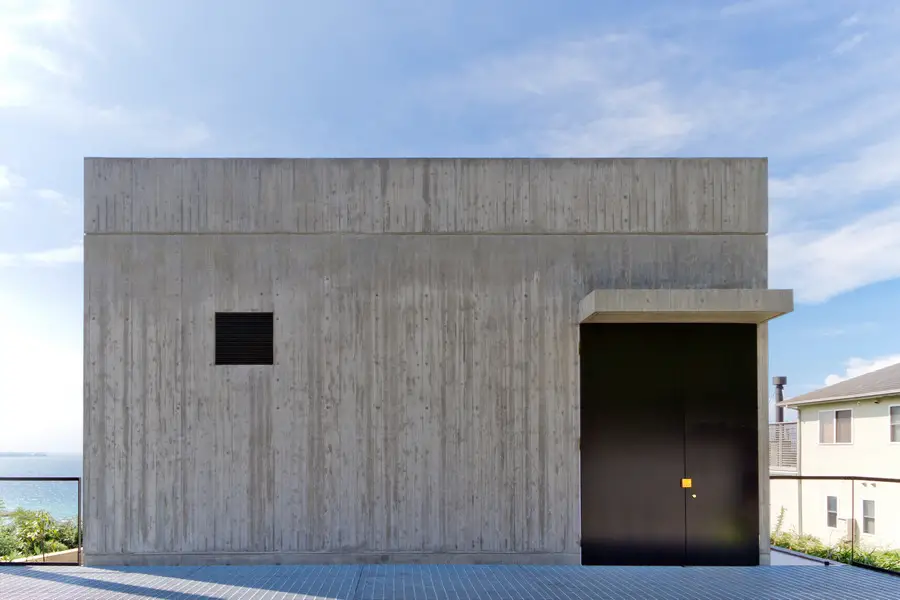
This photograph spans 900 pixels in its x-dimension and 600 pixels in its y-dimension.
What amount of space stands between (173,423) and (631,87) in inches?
329

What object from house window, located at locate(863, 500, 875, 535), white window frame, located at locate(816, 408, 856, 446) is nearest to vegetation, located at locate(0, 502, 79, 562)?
house window, located at locate(863, 500, 875, 535)

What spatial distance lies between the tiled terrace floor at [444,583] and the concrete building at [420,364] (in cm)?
30

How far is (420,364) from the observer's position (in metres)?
7.23

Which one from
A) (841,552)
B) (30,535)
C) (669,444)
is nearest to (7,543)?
(30,535)

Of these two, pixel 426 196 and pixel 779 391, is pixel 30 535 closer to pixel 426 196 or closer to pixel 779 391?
pixel 426 196

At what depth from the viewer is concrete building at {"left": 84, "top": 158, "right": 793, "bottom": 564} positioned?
279 inches

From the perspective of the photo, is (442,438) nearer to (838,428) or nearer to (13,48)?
(13,48)

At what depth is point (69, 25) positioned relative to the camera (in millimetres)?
9484

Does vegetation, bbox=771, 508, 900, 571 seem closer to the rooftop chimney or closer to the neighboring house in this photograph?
the neighboring house

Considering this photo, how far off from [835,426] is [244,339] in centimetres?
1788

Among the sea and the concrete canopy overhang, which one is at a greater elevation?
the concrete canopy overhang

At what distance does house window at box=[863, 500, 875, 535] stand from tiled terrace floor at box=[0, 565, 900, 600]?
29.4ft

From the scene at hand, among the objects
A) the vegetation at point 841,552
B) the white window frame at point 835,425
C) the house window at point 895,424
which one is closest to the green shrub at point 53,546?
the vegetation at point 841,552

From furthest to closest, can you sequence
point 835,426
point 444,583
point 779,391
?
point 779,391 → point 835,426 → point 444,583
